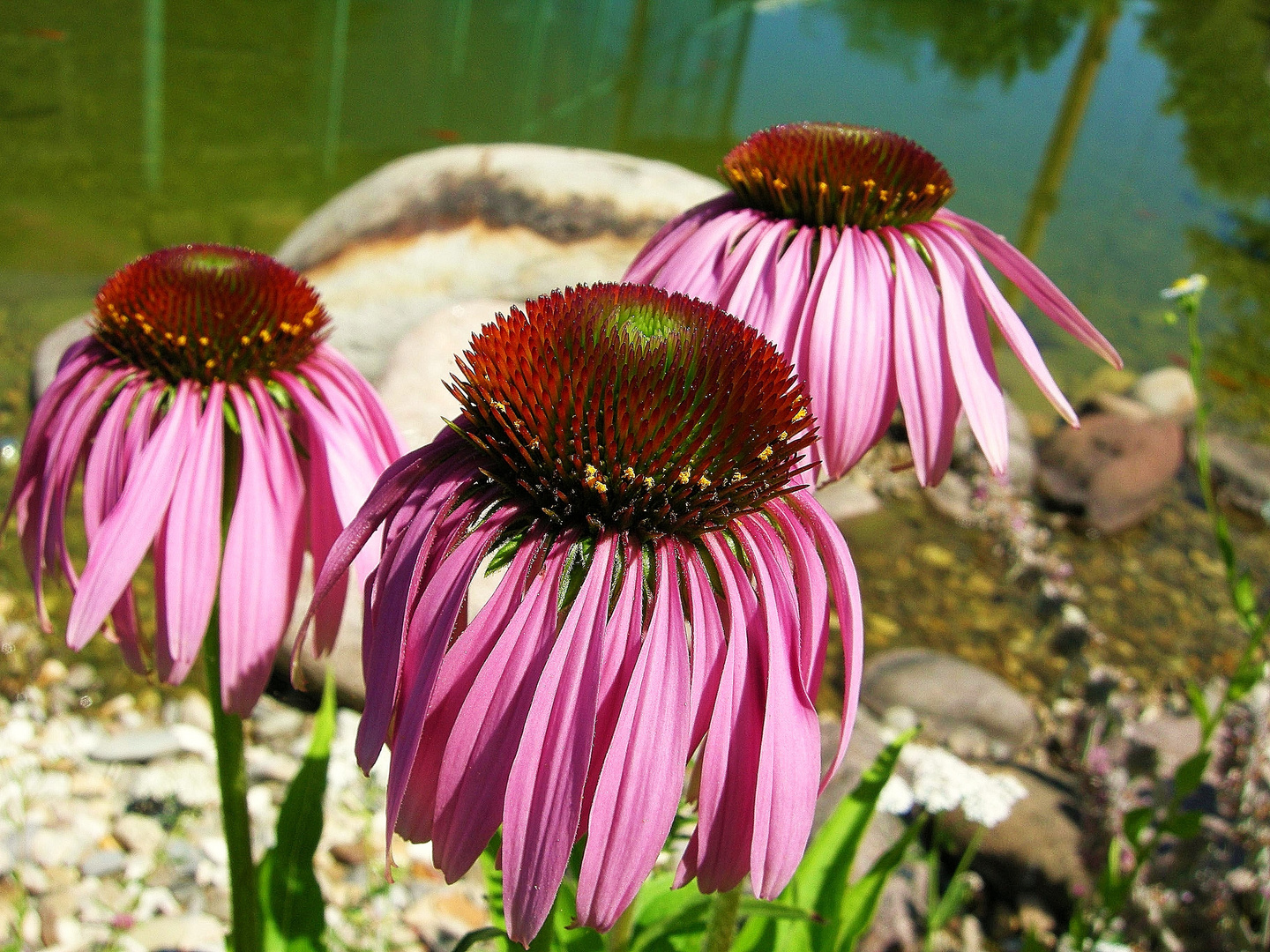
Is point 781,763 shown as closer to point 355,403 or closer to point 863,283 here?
point 863,283

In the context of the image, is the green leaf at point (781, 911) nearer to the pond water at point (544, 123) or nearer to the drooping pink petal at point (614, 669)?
the drooping pink petal at point (614, 669)

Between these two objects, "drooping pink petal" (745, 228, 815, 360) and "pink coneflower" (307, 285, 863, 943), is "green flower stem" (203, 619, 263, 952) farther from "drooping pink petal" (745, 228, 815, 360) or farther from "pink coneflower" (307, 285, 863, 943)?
"drooping pink petal" (745, 228, 815, 360)

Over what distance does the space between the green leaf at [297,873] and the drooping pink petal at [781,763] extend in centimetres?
78

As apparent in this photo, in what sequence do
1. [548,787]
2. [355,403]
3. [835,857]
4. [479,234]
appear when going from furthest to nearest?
1. [479,234]
2. [835,857]
3. [355,403]
4. [548,787]

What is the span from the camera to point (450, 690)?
77 centimetres

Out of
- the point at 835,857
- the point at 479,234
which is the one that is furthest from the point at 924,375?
the point at 479,234

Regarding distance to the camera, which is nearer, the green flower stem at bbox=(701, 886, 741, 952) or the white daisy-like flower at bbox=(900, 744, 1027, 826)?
the green flower stem at bbox=(701, 886, 741, 952)

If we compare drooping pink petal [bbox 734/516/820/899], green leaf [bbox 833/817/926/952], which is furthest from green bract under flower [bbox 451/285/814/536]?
green leaf [bbox 833/817/926/952]

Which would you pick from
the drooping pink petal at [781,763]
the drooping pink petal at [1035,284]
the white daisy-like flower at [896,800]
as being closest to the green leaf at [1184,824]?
the white daisy-like flower at [896,800]

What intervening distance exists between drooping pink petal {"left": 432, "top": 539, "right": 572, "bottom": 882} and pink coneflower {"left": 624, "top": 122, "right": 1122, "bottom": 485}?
405 mm

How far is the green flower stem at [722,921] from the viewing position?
109 centimetres

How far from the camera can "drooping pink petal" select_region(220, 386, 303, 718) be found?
1.14 m

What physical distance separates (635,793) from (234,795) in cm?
66

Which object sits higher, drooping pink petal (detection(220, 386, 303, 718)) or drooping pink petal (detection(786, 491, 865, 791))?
drooping pink petal (detection(786, 491, 865, 791))
